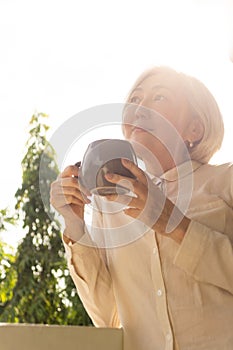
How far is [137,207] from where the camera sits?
3.60 ft

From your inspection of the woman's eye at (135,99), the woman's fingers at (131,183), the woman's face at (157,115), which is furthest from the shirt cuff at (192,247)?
the woman's eye at (135,99)

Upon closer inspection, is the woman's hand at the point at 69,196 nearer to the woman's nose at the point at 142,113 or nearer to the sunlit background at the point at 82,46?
the woman's nose at the point at 142,113

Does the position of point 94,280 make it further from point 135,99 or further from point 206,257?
point 135,99

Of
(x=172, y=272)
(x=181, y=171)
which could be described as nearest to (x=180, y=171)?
(x=181, y=171)

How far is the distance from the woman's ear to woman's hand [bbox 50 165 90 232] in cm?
30

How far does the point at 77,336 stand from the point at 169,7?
2.51 meters

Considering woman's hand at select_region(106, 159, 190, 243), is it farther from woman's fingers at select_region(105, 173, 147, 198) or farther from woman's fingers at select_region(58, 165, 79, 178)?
woman's fingers at select_region(58, 165, 79, 178)

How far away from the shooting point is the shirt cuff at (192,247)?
1132 millimetres

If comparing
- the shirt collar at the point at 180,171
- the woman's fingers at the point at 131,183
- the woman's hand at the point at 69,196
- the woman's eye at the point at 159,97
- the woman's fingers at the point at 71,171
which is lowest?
the woman's fingers at the point at 131,183

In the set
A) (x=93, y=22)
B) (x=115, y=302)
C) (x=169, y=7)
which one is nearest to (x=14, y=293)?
(x=93, y=22)

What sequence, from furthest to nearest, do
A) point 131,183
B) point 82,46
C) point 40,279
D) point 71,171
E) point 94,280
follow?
point 40,279
point 82,46
point 94,280
point 71,171
point 131,183

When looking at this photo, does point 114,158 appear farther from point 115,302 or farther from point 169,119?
point 115,302

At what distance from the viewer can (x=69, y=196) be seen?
1.24 metres

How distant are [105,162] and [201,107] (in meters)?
0.36
